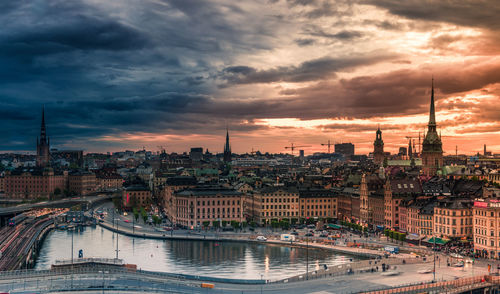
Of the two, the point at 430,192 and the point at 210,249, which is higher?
the point at 430,192

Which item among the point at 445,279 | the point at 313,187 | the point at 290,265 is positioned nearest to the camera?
the point at 445,279

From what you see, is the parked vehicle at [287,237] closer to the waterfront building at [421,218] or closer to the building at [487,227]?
the waterfront building at [421,218]

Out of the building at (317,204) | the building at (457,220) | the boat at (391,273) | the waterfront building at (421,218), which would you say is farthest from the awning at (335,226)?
the boat at (391,273)

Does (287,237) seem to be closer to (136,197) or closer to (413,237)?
(413,237)

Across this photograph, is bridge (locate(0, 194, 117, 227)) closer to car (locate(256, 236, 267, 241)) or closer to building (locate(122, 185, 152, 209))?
building (locate(122, 185, 152, 209))

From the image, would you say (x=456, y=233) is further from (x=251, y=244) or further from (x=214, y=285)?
(x=214, y=285)

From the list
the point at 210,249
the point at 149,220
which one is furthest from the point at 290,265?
the point at 149,220
